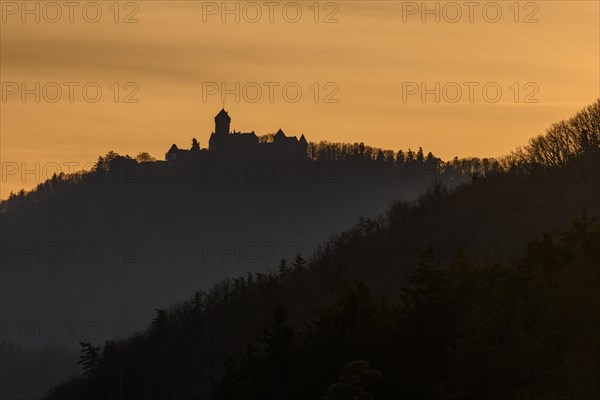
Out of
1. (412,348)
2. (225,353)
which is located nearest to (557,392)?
(412,348)

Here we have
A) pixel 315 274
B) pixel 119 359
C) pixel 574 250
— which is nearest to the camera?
pixel 574 250

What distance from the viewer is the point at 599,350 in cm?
5719

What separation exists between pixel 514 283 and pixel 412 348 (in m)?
6.38

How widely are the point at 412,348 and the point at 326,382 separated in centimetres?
380

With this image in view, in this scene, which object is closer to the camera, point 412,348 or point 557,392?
point 557,392

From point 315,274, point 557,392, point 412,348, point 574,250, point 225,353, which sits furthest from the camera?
point 315,274

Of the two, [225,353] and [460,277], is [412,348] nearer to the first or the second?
[460,277]

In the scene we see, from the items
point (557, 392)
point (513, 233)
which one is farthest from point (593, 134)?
point (557, 392)

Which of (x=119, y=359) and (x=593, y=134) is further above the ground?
(x=593, y=134)

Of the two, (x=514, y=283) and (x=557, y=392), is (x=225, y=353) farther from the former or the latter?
(x=557, y=392)

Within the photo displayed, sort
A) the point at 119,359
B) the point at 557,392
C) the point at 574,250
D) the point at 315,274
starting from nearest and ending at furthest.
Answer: the point at 557,392, the point at 574,250, the point at 119,359, the point at 315,274

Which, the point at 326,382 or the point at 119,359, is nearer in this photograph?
the point at 326,382

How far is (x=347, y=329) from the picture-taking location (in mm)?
64250

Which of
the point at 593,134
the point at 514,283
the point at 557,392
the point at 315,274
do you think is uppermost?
the point at 593,134
